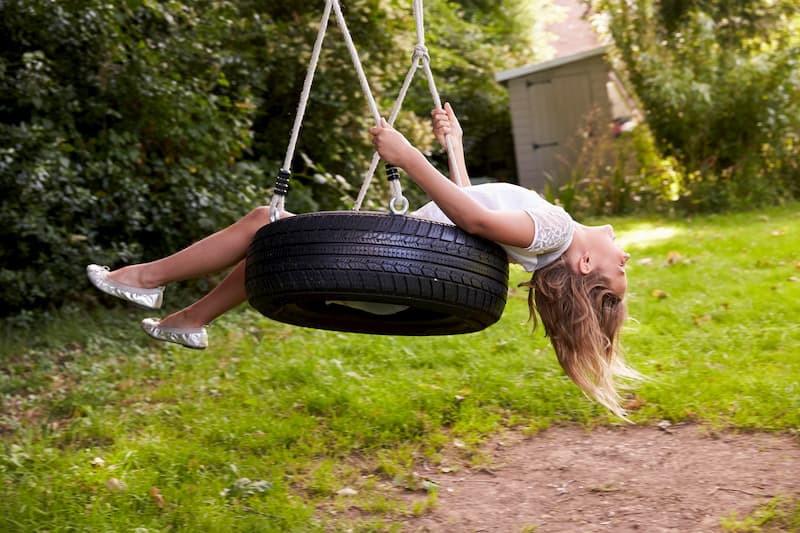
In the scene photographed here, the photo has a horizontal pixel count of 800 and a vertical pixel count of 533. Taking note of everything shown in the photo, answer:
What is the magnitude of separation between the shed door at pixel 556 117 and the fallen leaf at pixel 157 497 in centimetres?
972

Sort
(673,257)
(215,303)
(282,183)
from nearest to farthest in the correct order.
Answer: (282,183) < (215,303) < (673,257)

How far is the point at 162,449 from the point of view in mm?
3453

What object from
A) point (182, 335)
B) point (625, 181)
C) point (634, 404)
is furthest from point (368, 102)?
point (625, 181)

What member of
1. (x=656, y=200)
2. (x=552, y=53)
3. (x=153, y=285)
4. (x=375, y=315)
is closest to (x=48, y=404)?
(x=153, y=285)

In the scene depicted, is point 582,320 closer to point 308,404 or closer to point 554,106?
point 308,404

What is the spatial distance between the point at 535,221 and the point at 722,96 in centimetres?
780

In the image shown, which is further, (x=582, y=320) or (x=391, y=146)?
(x=582, y=320)

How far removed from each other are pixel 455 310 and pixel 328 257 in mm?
417

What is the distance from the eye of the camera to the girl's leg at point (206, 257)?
112 inches

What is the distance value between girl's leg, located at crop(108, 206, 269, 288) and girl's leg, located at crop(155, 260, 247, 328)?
0.44 ft

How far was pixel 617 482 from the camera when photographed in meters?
3.25

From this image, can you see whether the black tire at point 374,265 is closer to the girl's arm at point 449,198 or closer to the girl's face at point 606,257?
the girl's arm at point 449,198

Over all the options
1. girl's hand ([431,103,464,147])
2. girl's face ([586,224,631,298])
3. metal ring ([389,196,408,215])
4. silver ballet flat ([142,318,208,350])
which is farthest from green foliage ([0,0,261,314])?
girl's face ([586,224,631,298])

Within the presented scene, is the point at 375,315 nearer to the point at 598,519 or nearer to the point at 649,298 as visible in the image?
the point at 598,519
